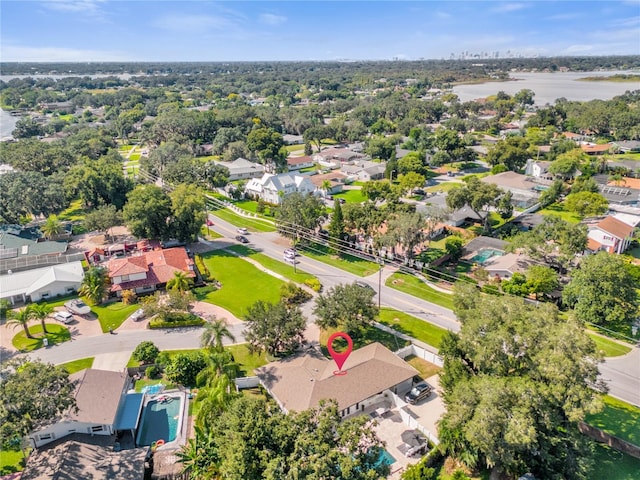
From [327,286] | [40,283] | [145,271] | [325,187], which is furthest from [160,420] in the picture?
[325,187]

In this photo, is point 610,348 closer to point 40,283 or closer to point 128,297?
point 128,297

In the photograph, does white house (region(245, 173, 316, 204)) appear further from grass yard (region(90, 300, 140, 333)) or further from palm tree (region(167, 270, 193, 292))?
grass yard (region(90, 300, 140, 333))

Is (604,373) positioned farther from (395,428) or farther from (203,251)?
(203,251)

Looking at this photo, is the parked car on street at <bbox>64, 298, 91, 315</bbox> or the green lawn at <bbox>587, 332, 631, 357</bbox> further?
the parked car on street at <bbox>64, 298, 91, 315</bbox>

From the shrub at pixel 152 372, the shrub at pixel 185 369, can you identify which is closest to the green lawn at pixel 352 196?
the shrub at pixel 185 369

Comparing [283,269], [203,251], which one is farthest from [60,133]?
[283,269]

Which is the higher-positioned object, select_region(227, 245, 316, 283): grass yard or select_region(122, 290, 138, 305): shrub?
select_region(122, 290, 138, 305): shrub

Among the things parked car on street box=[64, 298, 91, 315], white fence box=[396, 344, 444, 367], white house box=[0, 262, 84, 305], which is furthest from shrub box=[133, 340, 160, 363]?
white fence box=[396, 344, 444, 367]

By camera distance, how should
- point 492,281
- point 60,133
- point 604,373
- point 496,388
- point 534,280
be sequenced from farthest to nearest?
1. point 60,133
2. point 492,281
3. point 534,280
4. point 604,373
5. point 496,388
